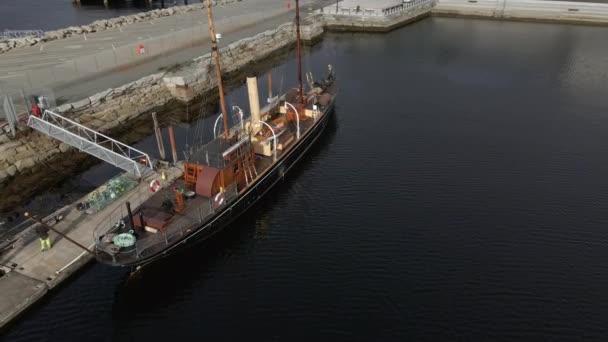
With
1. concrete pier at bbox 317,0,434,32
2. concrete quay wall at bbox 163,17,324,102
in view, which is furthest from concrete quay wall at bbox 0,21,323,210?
concrete pier at bbox 317,0,434,32

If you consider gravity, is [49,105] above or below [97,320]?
above

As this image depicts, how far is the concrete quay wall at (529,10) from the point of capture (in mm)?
78750

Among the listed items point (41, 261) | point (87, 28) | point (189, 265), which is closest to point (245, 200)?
point (189, 265)

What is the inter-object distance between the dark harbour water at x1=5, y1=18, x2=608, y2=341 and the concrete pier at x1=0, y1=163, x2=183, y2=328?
30.0 inches

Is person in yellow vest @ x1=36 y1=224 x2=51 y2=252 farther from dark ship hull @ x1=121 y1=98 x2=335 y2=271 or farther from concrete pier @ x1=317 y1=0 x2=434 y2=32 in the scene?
concrete pier @ x1=317 y1=0 x2=434 y2=32

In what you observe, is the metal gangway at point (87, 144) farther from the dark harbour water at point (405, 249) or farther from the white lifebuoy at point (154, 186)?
the dark harbour water at point (405, 249)

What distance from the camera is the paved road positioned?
41206mm

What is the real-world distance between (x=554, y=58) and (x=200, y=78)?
49825 millimetres

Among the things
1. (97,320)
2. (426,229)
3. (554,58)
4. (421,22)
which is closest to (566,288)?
(426,229)

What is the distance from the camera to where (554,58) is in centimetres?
6231

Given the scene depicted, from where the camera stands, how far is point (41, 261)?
23.7 meters

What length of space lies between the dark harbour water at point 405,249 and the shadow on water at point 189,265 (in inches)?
3.8

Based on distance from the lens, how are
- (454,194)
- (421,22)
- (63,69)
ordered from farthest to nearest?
1. (421,22)
2. (63,69)
3. (454,194)

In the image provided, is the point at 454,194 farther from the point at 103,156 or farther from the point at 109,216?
the point at 103,156
